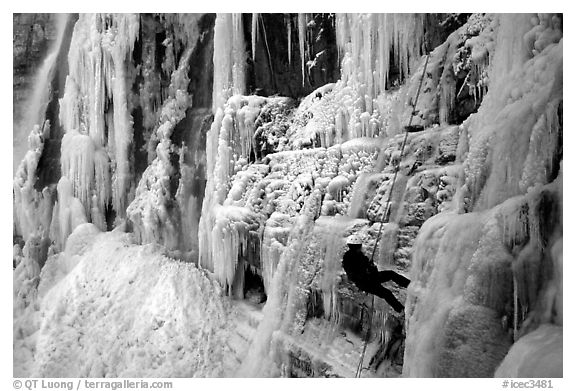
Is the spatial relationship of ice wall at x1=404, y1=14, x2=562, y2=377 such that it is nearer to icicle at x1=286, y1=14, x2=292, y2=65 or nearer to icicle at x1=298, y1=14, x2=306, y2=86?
icicle at x1=298, y1=14, x2=306, y2=86

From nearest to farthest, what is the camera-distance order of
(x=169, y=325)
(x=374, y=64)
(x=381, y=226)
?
(x=381, y=226)
(x=374, y=64)
(x=169, y=325)

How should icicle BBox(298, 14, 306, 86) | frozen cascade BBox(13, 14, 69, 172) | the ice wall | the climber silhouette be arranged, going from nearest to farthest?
the ice wall < the climber silhouette < icicle BBox(298, 14, 306, 86) < frozen cascade BBox(13, 14, 69, 172)

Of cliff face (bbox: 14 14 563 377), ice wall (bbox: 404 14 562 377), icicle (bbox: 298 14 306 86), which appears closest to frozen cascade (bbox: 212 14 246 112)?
cliff face (bbox: 14 14 563 377)

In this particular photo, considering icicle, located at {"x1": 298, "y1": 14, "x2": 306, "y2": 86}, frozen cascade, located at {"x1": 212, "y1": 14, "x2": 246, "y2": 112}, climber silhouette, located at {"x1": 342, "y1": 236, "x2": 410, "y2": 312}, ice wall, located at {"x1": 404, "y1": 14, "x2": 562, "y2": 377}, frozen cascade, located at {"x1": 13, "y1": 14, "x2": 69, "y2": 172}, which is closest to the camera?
ice wall, located at {"x1": 404, "y1": 14, "x2": 562, "y2": 377}

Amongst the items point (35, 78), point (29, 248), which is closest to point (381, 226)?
point (29, 248)

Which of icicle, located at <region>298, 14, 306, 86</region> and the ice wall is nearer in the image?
the ice wall

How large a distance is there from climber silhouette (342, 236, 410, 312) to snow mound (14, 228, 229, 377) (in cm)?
112

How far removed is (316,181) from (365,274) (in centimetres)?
74

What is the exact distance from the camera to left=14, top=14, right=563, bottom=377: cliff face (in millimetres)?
2275

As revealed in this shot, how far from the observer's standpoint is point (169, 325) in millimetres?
3270

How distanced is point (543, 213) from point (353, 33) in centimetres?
166

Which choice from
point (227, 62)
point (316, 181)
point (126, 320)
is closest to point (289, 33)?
point (227, 62)

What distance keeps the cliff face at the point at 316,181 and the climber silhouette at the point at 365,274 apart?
52 mm
